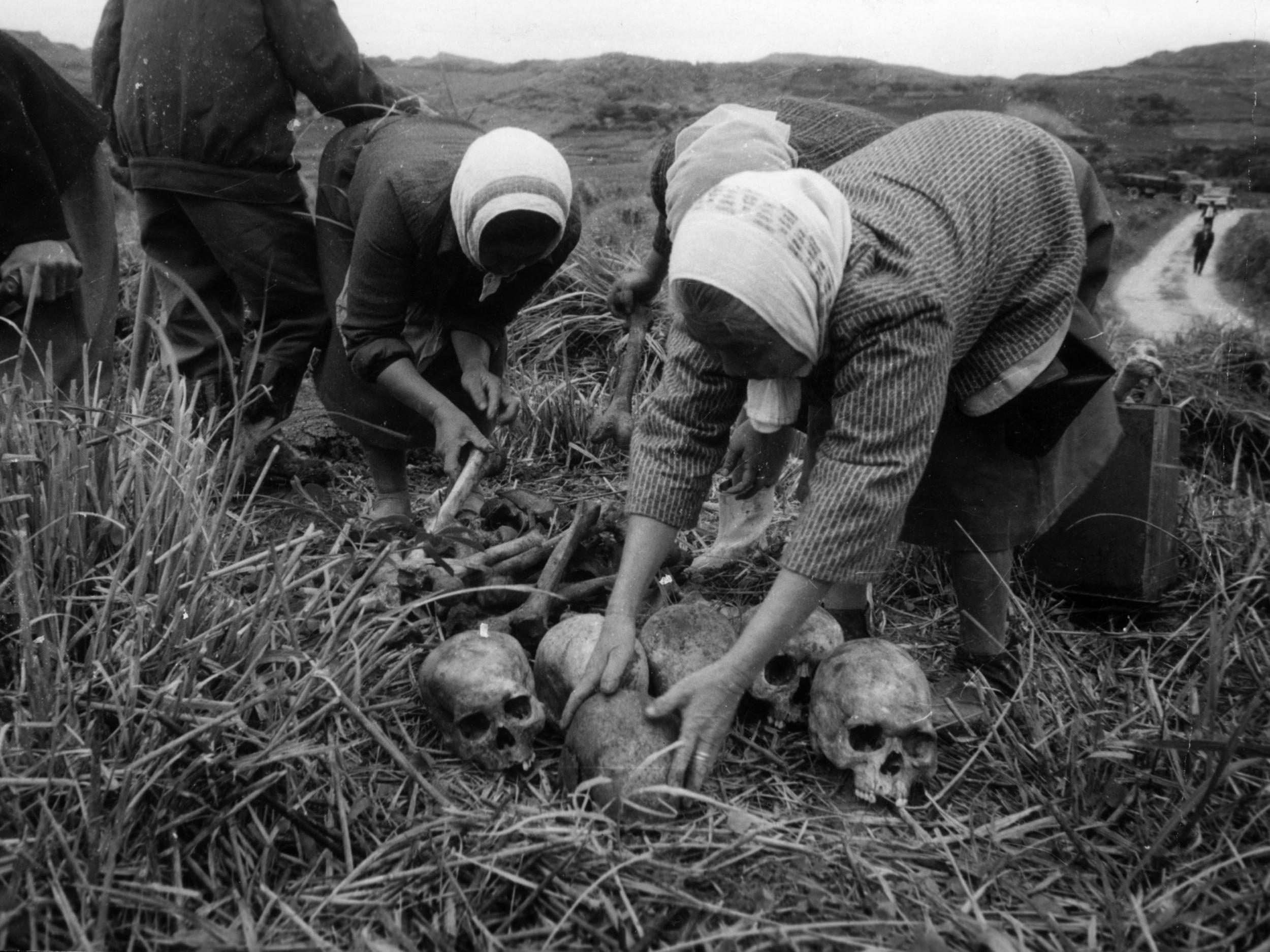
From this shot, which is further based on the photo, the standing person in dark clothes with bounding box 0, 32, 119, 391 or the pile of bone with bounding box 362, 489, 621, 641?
the standing person in dark clothes with bounding box 0, 32, 119, 391

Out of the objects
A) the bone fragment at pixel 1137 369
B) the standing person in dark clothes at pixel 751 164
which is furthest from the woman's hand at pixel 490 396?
the bone fragment at pixel 1137 369

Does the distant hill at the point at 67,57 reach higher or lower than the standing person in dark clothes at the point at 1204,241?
higher

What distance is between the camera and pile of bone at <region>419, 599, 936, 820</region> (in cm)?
192

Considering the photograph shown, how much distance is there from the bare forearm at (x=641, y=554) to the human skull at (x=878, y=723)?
0.45 m

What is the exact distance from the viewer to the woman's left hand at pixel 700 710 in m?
1.90

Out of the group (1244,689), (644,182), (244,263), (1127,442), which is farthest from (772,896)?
(644,182)

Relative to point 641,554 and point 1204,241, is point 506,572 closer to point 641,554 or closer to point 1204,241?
point 641,554

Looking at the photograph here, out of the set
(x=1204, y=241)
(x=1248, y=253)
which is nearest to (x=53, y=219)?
(x=1204, y=241)

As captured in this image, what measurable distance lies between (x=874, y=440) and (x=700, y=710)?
2.06 ft

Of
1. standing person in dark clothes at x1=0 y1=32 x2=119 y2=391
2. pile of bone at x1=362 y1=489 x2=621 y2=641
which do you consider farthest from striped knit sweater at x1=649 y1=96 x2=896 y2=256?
standing person in dark clothes at x1=0 y1=32 x2=119 y2=391

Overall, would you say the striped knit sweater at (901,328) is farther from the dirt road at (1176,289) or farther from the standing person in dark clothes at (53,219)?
the dirt road at (1176,289)

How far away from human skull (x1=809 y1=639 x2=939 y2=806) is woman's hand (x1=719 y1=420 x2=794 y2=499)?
3.04 feet

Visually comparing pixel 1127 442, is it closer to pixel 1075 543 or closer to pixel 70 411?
pixel 1075 543

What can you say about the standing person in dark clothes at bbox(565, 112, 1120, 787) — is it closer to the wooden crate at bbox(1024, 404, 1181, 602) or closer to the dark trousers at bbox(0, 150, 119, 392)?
the wooden crate at bbox(1024, 404, 1181, 602)
